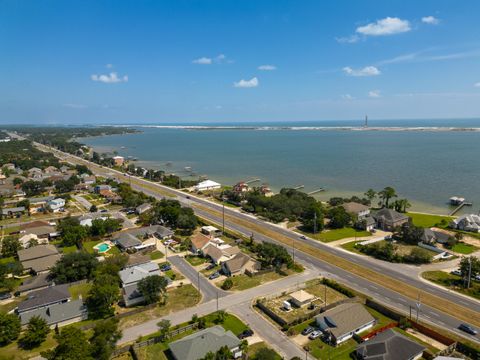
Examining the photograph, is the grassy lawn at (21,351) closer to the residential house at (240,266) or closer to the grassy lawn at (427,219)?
the residential house at (240,266)

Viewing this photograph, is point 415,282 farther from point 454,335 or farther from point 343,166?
point 343,166

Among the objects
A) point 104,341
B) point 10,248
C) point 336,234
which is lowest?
point 336,234

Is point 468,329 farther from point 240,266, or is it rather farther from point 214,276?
point 214,276

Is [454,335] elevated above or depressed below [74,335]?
below

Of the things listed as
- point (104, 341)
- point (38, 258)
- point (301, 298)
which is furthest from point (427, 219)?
point (38, 258)

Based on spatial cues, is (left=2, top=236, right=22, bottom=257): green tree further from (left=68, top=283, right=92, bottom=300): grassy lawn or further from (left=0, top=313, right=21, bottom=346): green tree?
(left=0, top=313, right=21, bottom=346): green tree

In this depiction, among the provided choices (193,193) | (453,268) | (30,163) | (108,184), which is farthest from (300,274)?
(30,163)
